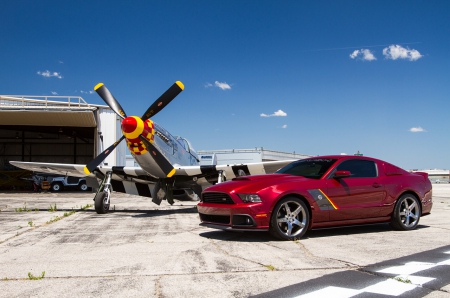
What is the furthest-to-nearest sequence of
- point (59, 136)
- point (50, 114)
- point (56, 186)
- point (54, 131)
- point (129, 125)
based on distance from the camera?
point (59, 136)
point (54, 131)
point (56, 186)
point (50, 114)
point (129, 125)

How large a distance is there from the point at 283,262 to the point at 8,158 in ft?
136

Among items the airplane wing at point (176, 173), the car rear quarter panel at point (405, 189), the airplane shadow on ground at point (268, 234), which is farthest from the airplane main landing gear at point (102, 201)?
the car rear quarter panel at point (405, 189)

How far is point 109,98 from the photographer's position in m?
11.8

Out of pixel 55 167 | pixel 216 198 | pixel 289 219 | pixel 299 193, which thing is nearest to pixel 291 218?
pixel 289 219

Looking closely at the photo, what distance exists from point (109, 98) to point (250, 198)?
769 centimetres

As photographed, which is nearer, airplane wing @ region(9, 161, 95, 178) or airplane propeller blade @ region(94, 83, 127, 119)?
airplane propeller blade @ region(94, 83, 127, 119)

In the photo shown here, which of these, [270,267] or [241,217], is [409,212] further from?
[270,267]

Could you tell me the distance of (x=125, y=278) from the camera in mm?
3645

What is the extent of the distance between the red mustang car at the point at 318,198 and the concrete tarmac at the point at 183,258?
0.87 ft

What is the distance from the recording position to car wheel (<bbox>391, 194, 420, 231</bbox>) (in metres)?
6.59

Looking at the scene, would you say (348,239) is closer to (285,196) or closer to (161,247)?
(285,196)

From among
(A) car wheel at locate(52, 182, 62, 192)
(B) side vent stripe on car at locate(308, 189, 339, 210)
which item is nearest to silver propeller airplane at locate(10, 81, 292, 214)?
(B) side vent stripe on car at locate(308, 189, 339, 210)

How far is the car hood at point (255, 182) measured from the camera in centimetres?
566

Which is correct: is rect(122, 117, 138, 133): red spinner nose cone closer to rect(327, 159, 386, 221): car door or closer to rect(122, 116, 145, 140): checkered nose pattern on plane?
rect(122, 116, 145, 140): checkered nose pattern on plane
